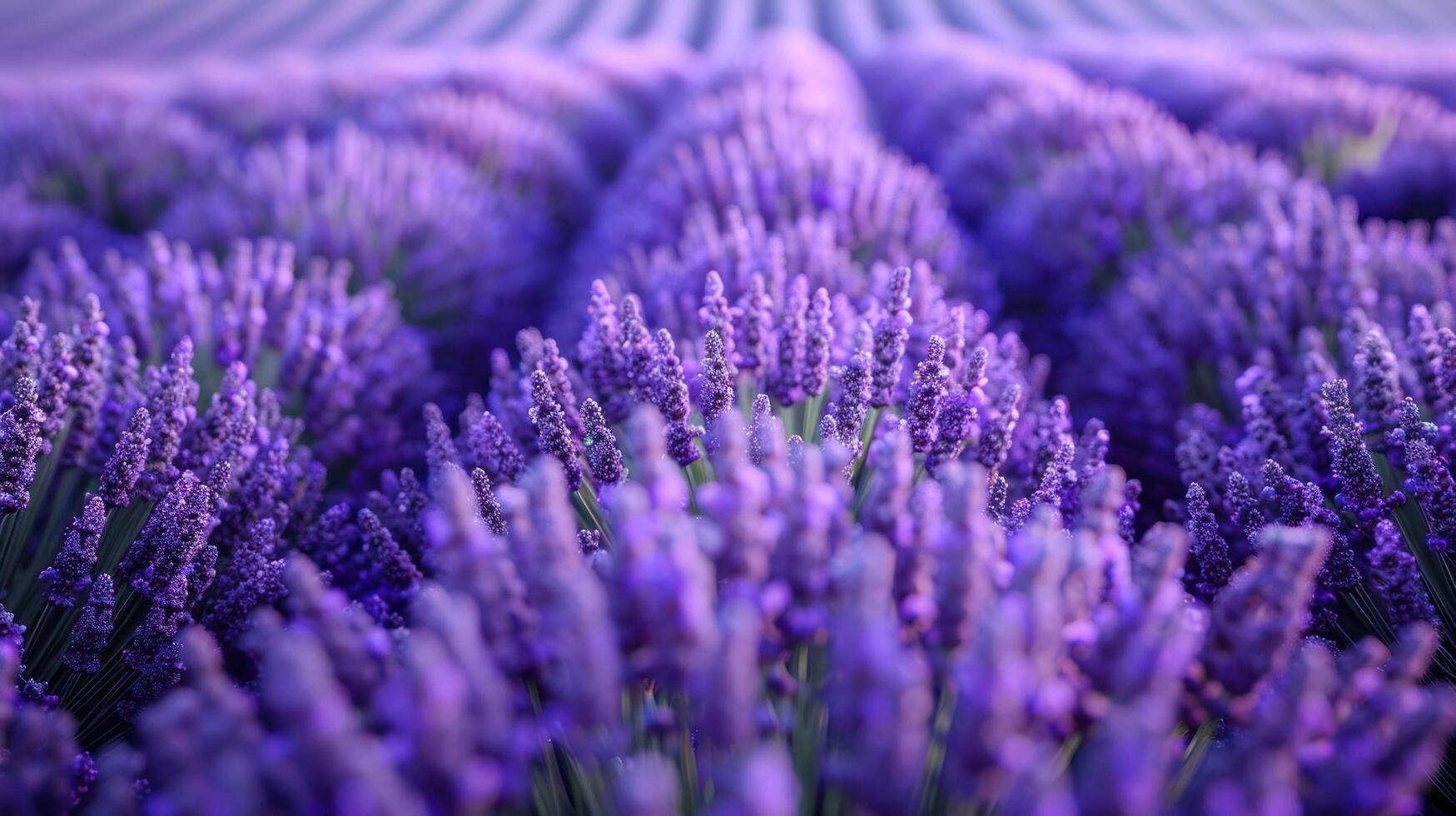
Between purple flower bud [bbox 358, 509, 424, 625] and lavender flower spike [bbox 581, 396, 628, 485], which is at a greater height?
lavender flower spike [bbox 581, 396, 628, 485]

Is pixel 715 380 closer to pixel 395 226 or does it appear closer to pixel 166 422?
pixel 166 422

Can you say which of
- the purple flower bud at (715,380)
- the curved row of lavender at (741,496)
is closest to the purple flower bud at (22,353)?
the curved row of lavender at (741,496)

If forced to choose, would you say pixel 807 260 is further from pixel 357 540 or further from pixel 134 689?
pixel 134 689

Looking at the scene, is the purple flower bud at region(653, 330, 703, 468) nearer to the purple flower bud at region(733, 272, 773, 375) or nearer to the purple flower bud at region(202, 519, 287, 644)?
the purple flower bud at region(733, 272, 773, 375)

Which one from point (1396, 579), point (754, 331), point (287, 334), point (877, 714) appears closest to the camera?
point (877, 714)

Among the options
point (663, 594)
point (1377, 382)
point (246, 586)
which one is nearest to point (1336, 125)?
point (1377, 382)

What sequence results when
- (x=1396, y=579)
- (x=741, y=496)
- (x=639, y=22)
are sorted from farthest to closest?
(x=639, y=22) < (x=1396, y=579) < (x=741, y=496)

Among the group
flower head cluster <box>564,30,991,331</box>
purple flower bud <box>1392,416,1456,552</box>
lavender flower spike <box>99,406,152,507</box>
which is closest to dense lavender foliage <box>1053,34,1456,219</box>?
flower head cluster <box>564,30,991,331</box>
